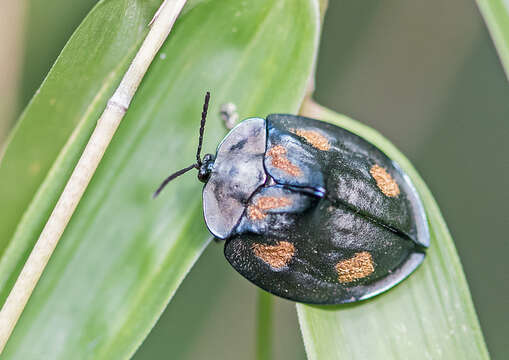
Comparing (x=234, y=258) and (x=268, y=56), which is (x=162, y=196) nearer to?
(x=234, y=258)

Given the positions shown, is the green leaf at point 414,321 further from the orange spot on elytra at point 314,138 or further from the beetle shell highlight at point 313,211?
the orange spot on elytra at point 314,138

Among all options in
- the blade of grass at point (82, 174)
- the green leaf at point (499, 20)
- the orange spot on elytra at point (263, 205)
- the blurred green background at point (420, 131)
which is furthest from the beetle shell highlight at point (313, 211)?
the blurred green background at point (420, 131)

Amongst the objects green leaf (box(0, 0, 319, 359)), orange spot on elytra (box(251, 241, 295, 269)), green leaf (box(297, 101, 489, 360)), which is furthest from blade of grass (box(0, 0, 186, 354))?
green leaf (box(297, 101, 489, 360))

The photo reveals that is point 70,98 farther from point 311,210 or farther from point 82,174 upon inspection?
point 311,210

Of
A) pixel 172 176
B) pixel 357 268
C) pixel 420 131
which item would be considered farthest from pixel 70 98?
pixel 420 131

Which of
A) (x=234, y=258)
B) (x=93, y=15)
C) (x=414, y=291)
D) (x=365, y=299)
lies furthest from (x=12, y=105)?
(x=414, y=291)
